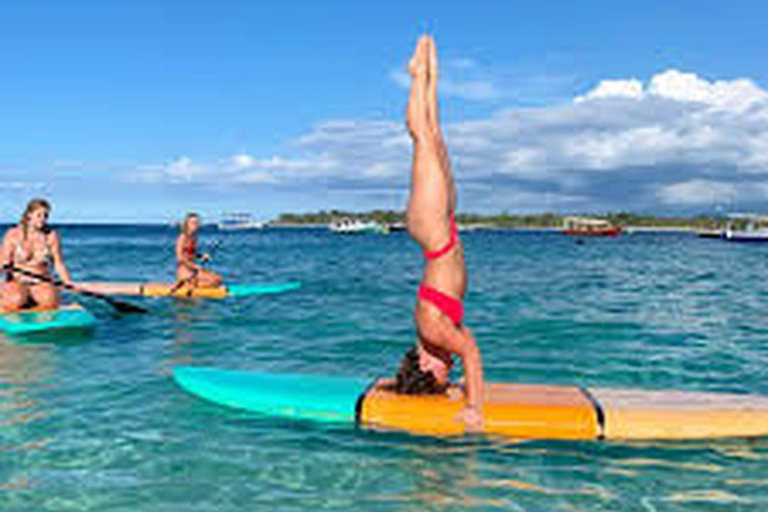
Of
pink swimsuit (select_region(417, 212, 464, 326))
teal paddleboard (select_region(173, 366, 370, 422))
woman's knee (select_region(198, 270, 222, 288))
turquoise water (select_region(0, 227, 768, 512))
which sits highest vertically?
pink swimsuit (select_region(417, 212, 464, 326))

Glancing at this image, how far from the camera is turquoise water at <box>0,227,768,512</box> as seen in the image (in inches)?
205

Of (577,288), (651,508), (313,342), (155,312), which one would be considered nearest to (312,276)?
(577,288)

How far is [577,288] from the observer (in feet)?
76.9

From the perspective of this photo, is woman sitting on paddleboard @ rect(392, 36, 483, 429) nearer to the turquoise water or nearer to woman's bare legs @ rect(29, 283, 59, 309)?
the turquoise water

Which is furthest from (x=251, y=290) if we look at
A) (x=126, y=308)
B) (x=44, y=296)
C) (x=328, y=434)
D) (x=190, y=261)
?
(x=328, y=434)

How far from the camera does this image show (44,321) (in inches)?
449

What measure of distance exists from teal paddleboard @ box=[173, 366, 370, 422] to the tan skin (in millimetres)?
1236

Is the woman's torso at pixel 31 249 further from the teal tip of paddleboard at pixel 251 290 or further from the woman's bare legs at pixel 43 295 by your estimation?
the teal tip of paddleboard at pixel 251 290

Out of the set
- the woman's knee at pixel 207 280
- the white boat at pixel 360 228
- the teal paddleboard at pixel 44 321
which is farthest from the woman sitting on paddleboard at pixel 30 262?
the white boat at pixel 360 228

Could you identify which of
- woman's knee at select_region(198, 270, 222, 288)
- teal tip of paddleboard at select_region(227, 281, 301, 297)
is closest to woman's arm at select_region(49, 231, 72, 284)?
woman's knee at select_region(198, 270, 222, 288)

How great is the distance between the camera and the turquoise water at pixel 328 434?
5.22 meters

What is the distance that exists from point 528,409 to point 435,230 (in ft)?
6.39

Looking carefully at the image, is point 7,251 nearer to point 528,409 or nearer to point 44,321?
point 44,321

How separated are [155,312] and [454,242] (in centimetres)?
1118
